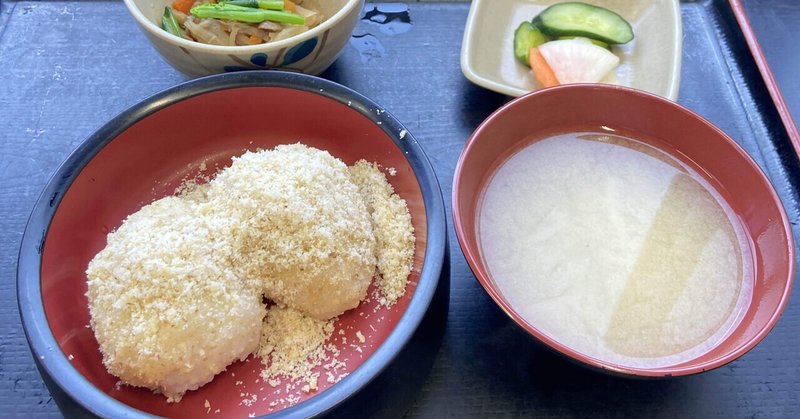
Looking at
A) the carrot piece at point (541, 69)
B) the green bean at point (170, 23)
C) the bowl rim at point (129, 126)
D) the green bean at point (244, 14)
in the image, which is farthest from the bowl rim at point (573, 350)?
the green bean at point (170, 23)

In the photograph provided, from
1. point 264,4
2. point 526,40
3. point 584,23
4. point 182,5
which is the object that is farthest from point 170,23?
point 584,23

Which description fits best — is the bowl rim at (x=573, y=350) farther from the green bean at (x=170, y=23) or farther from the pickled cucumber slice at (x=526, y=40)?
the green bean at (x=170, y=23)

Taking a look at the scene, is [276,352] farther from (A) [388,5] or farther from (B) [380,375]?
(A) [388,5]

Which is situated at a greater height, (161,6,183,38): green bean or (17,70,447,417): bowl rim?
(161,6,183,38): green bean

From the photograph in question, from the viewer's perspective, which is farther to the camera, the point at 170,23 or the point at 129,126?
the point at 170,23

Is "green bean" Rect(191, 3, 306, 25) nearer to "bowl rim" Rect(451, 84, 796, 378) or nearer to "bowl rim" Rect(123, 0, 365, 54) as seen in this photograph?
"bowl rim" Rect(123, 0, 365, 54)

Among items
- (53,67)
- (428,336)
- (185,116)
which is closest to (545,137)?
(428,336)

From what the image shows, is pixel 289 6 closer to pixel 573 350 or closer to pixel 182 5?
pixel 182 5

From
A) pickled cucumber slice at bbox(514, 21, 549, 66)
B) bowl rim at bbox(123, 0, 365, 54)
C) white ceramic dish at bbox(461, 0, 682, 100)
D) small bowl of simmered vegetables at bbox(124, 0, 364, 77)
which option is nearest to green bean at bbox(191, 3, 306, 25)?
small bowl of simmered vegetables at bbox(124, 0, 364, 77)
